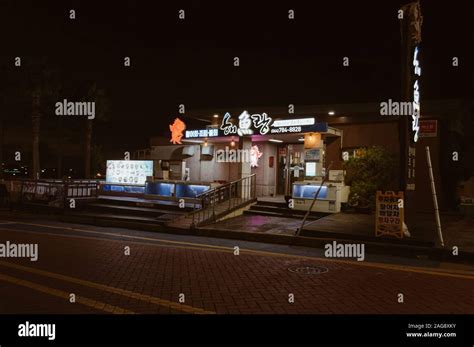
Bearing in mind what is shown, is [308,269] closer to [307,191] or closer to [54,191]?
[307,191]

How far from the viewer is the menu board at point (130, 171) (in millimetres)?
22609

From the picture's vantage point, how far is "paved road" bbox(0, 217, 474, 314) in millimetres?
6188

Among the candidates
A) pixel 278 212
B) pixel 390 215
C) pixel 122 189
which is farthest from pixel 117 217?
pixel 390 215

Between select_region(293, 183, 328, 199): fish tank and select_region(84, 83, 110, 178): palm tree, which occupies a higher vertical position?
select_region(84, 83, 110, 178): palm tree

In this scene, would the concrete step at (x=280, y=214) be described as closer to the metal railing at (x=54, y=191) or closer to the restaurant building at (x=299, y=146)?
the restaurant building at (x=299, y=146)

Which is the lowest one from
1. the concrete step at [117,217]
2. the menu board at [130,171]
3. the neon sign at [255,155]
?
the concrete step at [117,217]

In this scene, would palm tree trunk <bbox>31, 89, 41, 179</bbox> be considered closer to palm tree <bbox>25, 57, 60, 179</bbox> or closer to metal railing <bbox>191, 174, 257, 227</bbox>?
palm tree <bbox>25, 57, 60, 179</bbox>

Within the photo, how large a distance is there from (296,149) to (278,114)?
205 centimetres

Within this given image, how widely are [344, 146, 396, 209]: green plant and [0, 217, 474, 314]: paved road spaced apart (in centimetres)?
528

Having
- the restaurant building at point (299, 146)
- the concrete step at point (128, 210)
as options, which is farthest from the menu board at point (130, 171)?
the concrete step at point (128, 210)

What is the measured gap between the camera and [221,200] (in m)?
17.8

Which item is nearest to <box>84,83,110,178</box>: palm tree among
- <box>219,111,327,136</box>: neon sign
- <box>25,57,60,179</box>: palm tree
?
<box>25,57,60,179</box>: palm tree

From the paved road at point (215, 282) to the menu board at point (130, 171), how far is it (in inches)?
446
